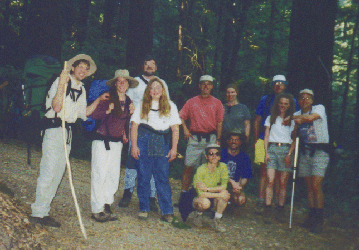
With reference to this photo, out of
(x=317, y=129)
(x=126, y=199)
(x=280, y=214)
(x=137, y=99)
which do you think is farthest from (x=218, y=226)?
(x=137, y=99)

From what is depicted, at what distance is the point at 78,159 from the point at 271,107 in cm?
576

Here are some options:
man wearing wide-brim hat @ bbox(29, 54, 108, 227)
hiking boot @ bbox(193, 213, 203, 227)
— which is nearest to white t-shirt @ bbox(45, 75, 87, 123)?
man wearing wide-brim hat @ bbox(29, 54, 108, 227)

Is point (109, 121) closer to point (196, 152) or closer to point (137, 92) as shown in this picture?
point (137, 92)

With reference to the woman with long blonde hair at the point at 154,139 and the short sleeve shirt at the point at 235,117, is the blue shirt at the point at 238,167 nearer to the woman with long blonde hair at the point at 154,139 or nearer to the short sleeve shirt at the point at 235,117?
the short sleeve shirt at the point at 235,117

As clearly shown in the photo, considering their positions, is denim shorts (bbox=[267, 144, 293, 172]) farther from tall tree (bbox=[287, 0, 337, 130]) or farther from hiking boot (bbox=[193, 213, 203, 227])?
tall tree (bbox=[287, 0, 337, 130])

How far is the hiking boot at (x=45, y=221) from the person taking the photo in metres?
4.98

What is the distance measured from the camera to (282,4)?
60.3 feet

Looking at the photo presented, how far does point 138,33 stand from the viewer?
10.7m

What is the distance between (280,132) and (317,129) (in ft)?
2.05

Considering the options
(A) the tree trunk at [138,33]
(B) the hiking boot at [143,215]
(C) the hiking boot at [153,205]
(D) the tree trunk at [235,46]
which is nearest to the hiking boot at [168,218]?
(B) the hiking boot at [143,215]

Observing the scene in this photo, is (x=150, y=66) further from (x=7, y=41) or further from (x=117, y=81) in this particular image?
(x=7, y=41)

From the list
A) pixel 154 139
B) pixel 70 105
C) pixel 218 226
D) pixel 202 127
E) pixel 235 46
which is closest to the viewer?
pixel 70 105

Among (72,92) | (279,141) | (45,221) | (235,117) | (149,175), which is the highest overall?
(72,92)

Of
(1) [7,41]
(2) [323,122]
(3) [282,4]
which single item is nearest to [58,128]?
(2) [323,122]
